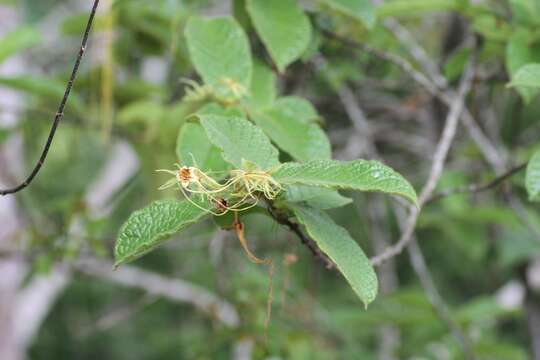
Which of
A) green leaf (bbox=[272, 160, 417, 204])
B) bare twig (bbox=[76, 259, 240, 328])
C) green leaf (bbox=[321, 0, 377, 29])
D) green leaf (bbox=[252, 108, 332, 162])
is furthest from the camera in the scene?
bare twig (bbox=[76, 259, 240, 328])

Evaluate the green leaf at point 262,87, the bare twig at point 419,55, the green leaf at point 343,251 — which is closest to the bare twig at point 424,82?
the bare twig at point 419,55

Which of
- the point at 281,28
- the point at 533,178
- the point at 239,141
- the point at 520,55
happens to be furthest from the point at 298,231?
the point at 520,55

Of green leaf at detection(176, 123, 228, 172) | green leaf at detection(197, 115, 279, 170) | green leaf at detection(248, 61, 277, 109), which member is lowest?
green leaf at detection(248, 61, 277, 109)

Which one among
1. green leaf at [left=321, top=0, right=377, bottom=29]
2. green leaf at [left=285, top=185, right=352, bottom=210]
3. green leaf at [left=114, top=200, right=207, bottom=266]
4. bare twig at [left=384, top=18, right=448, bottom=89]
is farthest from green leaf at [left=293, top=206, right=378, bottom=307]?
bare twig at [left=384, top=18, right=448, bottom=89]

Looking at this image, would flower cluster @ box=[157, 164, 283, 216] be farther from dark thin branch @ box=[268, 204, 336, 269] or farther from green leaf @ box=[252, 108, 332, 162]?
green leaf @ box=[252, 108, 332, 162]

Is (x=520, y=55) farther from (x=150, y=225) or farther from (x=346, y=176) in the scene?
(x=150, y=225)
